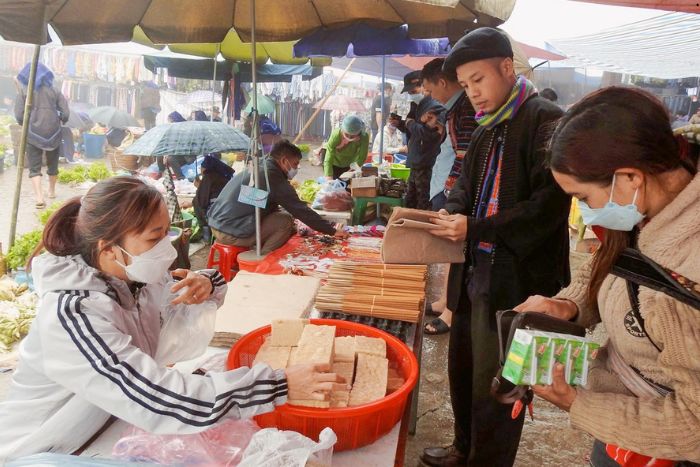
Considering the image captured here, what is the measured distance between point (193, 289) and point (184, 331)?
17 cm

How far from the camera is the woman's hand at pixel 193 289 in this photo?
1827 mm

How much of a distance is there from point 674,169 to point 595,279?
1.32ft

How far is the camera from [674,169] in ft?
3.84

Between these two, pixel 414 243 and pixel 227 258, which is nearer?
pixel 414 243

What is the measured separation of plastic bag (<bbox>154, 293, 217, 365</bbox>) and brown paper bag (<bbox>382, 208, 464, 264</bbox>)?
2.47ft


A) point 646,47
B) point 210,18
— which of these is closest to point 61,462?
point 210,18

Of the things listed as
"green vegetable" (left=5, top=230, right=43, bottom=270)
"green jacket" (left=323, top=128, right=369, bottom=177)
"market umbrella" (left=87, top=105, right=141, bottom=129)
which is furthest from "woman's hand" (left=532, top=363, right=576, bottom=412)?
"market umbrella" (left=87, top=105, right=141, bottom=129)

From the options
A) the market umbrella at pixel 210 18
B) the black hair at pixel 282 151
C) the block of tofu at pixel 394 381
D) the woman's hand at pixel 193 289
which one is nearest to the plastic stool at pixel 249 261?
the black hair at pixel 282 151

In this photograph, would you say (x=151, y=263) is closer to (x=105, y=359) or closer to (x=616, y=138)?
(x=105, y=359)

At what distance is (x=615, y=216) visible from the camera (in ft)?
4.08

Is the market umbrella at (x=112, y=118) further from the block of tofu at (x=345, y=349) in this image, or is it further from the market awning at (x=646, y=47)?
the block of tofu at (x=345, y=349)

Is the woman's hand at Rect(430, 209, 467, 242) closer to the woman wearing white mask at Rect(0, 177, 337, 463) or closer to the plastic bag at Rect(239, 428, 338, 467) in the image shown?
the woman wearing white mask at Rect(0, 177, 337, 463)

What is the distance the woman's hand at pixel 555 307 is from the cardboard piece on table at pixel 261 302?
3.57 ft

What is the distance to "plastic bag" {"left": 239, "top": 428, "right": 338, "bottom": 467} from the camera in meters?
1.20
